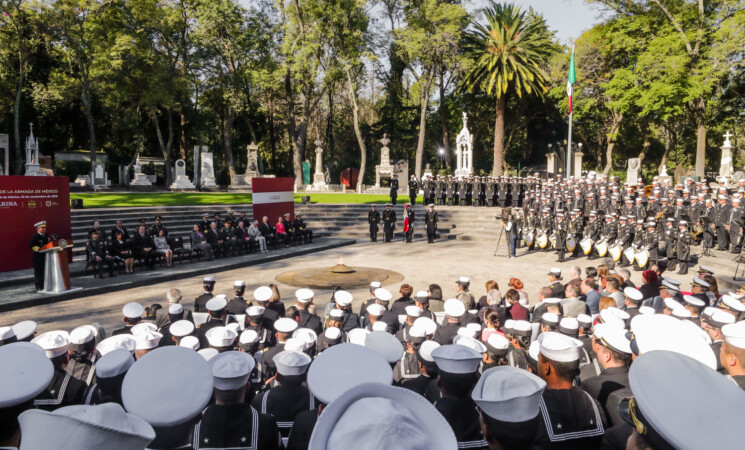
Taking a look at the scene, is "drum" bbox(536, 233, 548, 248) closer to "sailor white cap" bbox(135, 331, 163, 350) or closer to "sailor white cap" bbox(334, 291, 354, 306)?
"sailor white cap" bbox(334, 291, 354, 306)

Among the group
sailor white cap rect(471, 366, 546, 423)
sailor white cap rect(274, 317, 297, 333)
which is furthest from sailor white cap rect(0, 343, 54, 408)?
sailor white cap rect(274, 317, 297, 333)

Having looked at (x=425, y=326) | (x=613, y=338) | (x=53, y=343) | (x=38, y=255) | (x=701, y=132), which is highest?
(x=701, y=132)

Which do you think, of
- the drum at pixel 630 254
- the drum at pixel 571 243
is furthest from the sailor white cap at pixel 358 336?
the drum at pixel 571 243

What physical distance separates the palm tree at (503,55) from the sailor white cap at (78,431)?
3673 centimetres

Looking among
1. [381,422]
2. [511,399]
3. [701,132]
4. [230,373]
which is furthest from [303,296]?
[701,132]

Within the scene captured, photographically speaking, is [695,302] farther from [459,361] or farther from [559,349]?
[459,361]

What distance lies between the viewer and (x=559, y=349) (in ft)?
10.3

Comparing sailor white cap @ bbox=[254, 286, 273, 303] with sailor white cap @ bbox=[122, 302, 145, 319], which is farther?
sailor white cap @ bbox=[254, 286, 273, 303]

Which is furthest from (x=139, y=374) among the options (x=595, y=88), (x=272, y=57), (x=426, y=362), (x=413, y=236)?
(x=272, y=57)

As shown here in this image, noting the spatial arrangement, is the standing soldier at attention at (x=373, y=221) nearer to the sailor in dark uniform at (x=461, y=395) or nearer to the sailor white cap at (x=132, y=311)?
the sailor white cap at (x=132, y=311)

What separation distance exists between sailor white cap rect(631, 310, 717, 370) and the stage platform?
39.9 ft

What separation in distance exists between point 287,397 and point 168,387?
1.14 metres

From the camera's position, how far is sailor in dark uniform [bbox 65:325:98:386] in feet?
14.5

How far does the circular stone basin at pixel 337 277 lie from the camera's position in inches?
524
